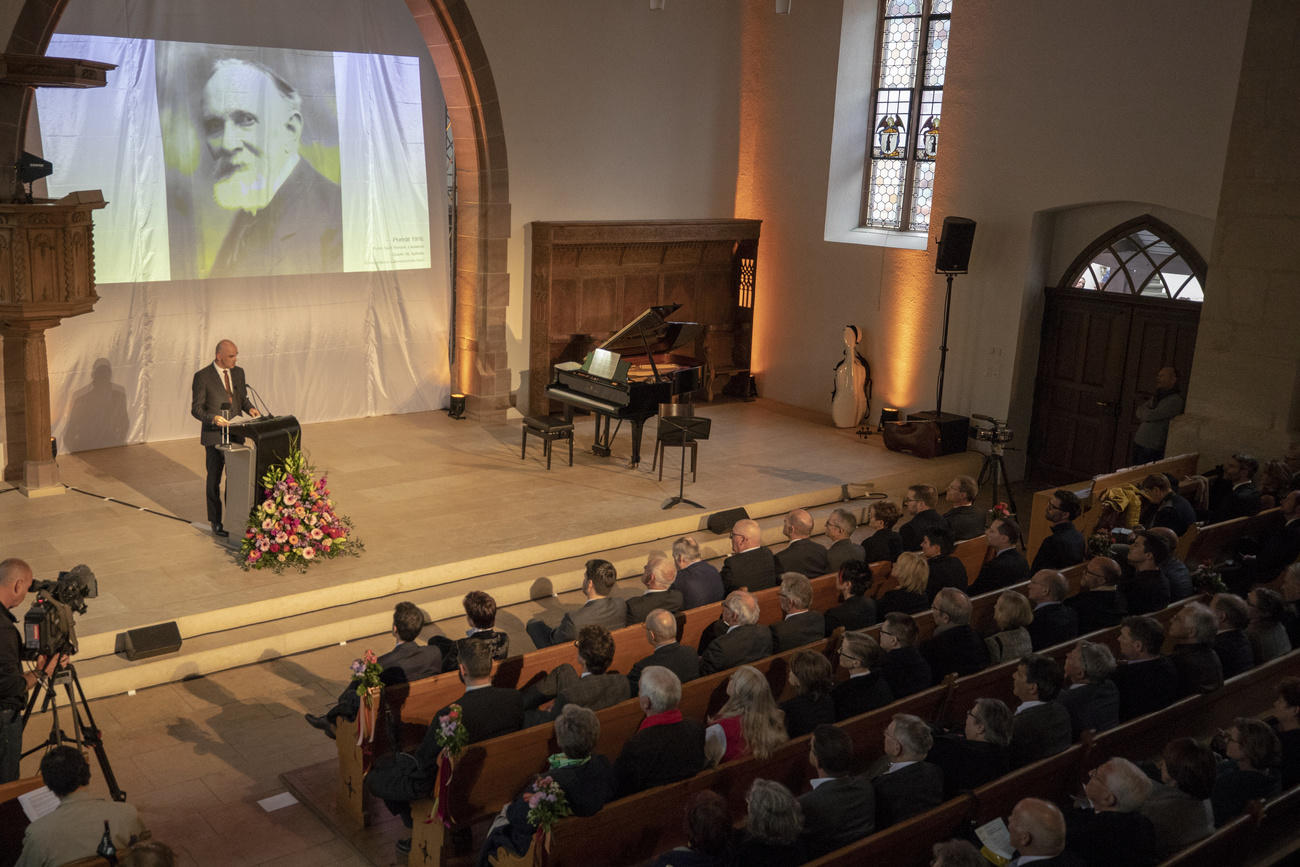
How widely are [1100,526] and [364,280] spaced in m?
7.25

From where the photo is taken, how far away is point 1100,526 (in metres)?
8.02

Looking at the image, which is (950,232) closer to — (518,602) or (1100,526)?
(1100,526)

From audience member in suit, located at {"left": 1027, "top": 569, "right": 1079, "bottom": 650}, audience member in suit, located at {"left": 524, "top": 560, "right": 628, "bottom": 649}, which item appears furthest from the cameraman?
audience member in suit, located at {"left": 1027, "top": 569, "right": 1079, "bottom": 650}

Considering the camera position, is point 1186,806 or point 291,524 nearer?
point 1186,806

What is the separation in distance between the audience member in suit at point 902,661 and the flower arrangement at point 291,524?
13.6ft

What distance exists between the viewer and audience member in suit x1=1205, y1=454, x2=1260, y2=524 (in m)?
8.01

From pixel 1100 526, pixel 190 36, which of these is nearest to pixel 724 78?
pixel 190 36

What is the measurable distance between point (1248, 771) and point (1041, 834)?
124 cm

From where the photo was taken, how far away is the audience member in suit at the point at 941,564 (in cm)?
655

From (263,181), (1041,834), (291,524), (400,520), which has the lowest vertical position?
(400,520)

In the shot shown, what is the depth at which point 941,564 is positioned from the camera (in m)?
6.59

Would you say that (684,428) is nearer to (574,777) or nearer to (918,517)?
(918,517)

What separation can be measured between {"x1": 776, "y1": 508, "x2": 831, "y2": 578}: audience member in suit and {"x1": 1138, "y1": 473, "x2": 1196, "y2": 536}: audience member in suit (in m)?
2.29

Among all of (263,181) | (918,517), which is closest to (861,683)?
(918,517)
